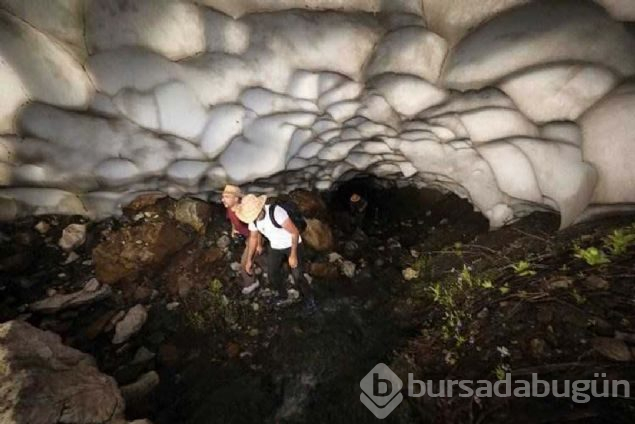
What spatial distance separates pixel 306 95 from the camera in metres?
4.13

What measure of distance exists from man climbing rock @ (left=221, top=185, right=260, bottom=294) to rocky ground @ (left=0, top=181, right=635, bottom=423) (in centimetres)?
10

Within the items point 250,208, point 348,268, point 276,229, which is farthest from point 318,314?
point 250,208

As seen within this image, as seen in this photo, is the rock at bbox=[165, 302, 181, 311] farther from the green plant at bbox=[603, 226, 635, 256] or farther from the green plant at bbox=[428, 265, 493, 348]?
the green plant at bbox=[603, 226, 635, 256]

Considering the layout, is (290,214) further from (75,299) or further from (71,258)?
(71,258)

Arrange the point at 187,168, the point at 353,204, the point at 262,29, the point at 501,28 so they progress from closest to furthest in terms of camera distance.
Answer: the point at 501,28 → the point at 262,29 → the point at 187,168 → the point at 353,204

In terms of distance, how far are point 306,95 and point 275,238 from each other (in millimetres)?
1610

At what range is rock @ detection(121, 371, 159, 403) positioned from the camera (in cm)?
331

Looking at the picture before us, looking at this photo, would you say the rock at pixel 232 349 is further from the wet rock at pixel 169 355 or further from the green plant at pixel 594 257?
the green plant at pixel 594 257

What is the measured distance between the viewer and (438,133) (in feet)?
14.5

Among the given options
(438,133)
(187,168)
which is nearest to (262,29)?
(187,168)

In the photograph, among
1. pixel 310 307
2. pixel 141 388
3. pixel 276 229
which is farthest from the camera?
pixel 310 307

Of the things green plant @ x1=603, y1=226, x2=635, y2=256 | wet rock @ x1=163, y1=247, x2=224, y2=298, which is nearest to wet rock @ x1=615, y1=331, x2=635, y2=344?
green plant @ x1=603, y1=226, x2=635, y2=256

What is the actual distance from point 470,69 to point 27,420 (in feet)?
13.7

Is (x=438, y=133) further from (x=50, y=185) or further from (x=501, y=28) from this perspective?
(x=50, y=185)
